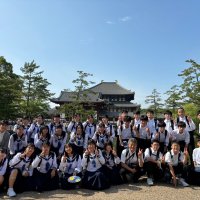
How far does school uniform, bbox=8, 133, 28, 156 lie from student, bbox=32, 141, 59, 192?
1167 mm

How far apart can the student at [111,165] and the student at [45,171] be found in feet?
4.72

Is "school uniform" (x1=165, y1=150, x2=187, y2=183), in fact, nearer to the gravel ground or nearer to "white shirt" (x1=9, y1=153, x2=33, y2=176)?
the gravel ground

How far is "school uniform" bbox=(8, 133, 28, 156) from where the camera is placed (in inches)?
293

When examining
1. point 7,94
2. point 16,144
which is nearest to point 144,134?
point 16,144

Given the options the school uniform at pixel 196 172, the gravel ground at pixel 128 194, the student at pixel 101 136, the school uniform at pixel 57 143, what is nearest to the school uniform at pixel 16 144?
the school uniform at pixel 57 143

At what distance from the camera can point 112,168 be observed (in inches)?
282

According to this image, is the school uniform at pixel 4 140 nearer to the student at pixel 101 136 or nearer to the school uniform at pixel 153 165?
the student at pixel 101 136

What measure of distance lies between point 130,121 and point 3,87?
18.2m

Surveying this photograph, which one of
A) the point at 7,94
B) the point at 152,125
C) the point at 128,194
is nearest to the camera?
the point at 128,194

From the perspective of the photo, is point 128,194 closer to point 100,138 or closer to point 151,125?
point 100,138

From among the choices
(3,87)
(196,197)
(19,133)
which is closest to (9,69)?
(3,87)

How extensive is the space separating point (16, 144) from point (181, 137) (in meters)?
5.06

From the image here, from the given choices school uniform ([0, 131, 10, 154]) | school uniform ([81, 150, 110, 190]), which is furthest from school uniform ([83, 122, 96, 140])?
school uniform ([0, 131, 10, 154])

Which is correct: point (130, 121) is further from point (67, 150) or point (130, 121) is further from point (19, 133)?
point (19, 133)
